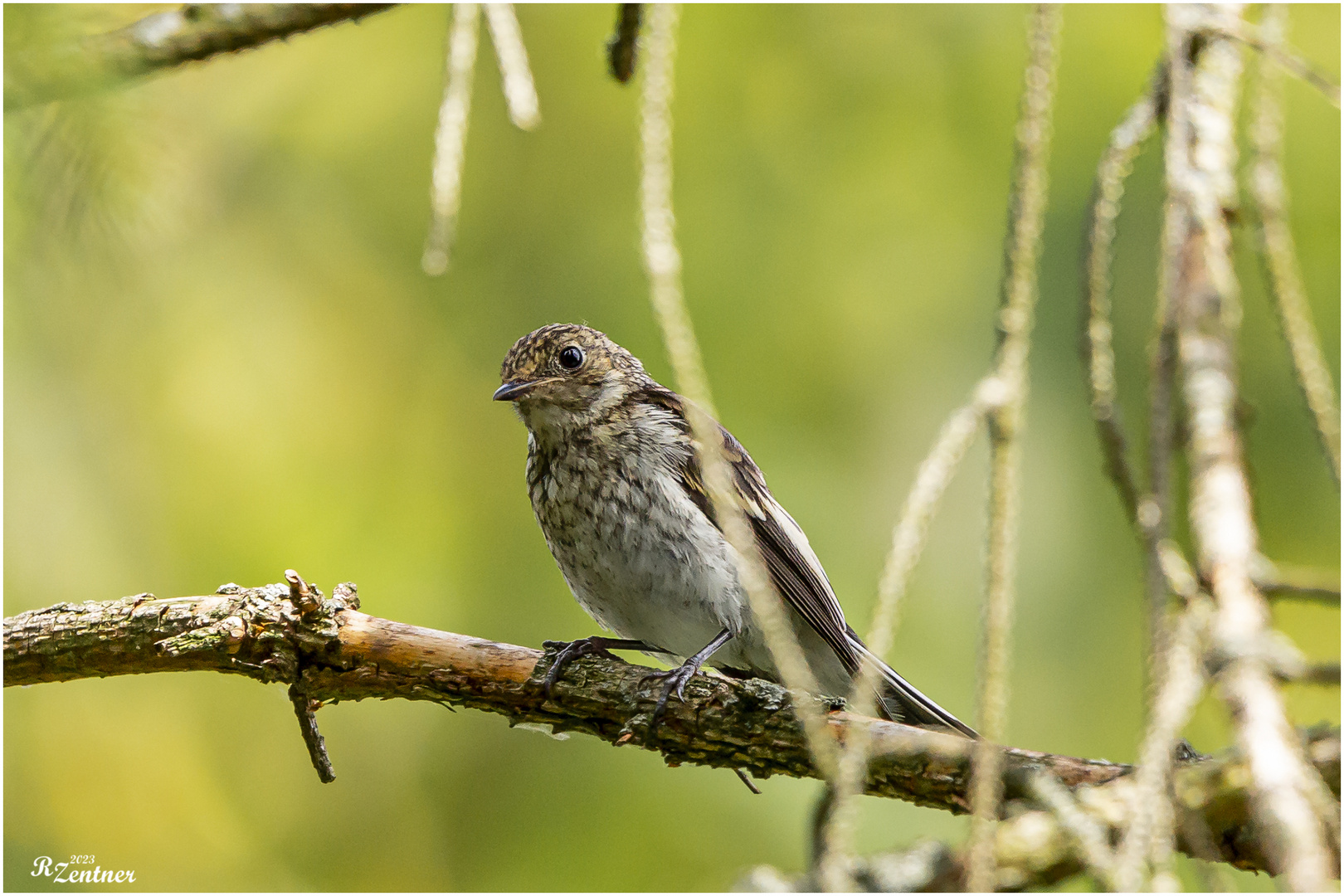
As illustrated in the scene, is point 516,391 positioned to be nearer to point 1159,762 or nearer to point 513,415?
point 513,415

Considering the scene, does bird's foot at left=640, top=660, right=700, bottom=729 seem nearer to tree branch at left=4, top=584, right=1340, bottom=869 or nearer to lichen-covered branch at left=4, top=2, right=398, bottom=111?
tree branch at left=4, top=584, right=1340, bottom=869

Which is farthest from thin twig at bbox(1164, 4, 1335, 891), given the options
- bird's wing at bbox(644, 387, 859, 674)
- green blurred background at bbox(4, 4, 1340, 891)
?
green blurred background at bbox(4, 4, 1340, 891)

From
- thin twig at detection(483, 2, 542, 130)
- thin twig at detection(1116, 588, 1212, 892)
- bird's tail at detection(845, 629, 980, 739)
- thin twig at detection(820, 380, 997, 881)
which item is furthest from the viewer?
bird's tail at detection(845, 629, 980, 739)

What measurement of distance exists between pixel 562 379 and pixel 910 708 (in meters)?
1.61

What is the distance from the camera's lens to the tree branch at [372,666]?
273 centimetres

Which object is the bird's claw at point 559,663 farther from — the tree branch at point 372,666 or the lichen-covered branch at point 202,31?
the lichen-covered branch at point 202,31

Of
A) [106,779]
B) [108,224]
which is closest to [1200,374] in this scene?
[108,224]

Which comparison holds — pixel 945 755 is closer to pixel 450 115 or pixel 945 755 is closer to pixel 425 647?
pixel 425 647

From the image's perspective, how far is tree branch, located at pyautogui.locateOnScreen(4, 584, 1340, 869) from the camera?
8.96ft

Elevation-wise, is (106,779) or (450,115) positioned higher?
(450,115)

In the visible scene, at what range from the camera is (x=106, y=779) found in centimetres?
502

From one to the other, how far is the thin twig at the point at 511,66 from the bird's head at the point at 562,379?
5.15 feet

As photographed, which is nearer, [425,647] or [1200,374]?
[1200,374]

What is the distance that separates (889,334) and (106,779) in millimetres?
4142
